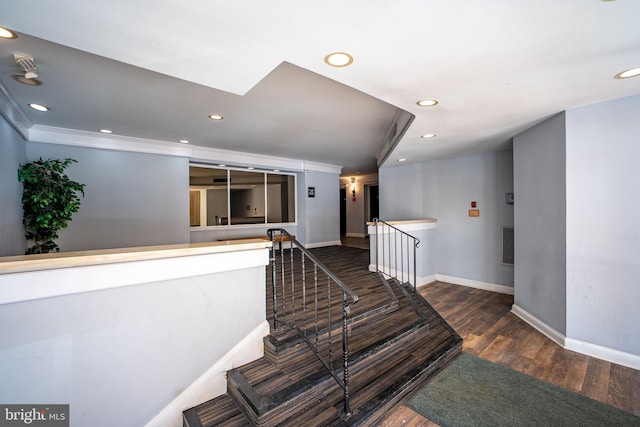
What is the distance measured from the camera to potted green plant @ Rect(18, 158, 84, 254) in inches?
124

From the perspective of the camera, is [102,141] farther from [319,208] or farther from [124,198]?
[319,208]

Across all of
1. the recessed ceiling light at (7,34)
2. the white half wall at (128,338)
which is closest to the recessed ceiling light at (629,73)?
the white half wall at (128,338)

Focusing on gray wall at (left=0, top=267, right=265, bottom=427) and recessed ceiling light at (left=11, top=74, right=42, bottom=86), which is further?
recessed ceiling light at (left=11, top=74, right=42, bottom=86)

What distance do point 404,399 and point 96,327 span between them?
7.98 ft

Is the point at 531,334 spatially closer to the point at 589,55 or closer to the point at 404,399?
the point at 404,399

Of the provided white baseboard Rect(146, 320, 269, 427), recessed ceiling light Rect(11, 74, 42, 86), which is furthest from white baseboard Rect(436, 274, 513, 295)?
recessed ceiling light Rect(11, 74, 42, 86)

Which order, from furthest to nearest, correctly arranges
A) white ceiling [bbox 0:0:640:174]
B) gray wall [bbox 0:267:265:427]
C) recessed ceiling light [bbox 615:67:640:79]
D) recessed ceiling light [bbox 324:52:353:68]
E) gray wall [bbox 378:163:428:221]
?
gray wall [bbox 378:163:428:221] → recessed ceiling light [bbox 615:67:640:79] → recessed ceiling light [bbox 324:52:353:68] → gray wall [bbox 0:267:265:427] → white ceiling [bbox 0:0:640:174]

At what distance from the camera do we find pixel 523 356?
2.87 meters

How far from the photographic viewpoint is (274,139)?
4.97m

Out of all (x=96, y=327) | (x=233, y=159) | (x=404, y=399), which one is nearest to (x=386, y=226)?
(x=404, y=399)

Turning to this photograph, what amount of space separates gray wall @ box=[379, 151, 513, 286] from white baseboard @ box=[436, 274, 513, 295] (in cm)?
6

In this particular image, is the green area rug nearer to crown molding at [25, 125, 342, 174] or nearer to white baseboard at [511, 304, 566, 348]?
white baseboard at [511, 304, 566, 348]

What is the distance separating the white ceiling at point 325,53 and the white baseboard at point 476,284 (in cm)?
289

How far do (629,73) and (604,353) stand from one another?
267 cm
